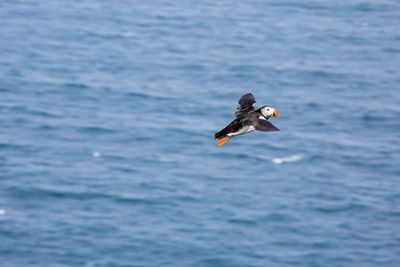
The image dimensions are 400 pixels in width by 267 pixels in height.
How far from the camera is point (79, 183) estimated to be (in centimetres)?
10869

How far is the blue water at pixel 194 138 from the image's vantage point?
9594 centimetres

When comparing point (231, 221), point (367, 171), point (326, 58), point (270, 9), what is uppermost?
point (270, 9)

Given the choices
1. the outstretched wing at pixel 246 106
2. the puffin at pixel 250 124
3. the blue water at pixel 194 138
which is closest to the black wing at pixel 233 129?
the puffin at pixel 250 124

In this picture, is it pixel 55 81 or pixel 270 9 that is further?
pixel 270 9

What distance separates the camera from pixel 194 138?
116m

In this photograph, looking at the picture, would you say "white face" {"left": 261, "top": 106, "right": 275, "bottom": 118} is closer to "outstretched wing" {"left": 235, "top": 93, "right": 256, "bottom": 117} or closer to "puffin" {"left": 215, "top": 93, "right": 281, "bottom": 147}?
"puffin" {"left": 215, "top": 93, "right": 281, "bottom": 147}

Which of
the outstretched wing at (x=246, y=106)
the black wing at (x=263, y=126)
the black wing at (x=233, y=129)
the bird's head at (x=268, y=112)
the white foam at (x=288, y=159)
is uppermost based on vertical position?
the white foam at (x=288, y=159)

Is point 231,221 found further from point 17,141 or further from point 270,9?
point 270,9

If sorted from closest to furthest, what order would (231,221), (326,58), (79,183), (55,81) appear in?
(231,221), (79,183), (55,81), (326,58)

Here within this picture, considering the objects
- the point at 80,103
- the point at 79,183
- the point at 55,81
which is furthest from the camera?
the point at 55,81

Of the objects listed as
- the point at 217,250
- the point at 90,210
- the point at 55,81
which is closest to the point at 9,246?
the point at 90,210

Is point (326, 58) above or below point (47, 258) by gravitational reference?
above

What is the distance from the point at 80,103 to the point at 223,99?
20007 mm

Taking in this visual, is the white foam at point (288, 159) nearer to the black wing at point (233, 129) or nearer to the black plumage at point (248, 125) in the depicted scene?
the black plumage at point (248, 125)
